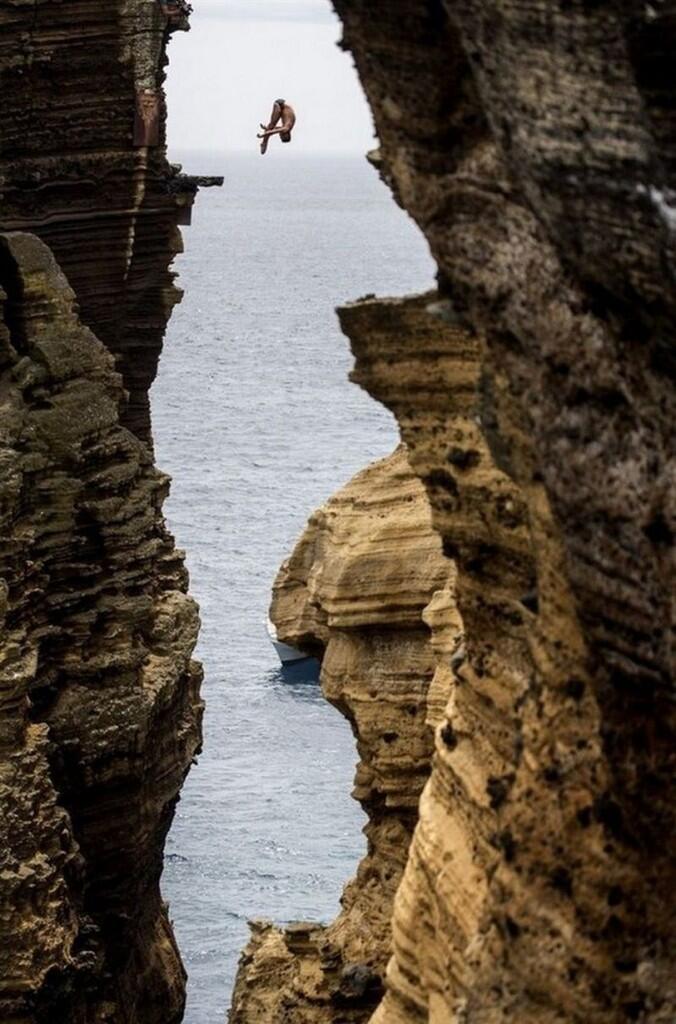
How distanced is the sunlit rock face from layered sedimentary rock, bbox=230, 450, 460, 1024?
1053cm

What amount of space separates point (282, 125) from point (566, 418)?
2077cm

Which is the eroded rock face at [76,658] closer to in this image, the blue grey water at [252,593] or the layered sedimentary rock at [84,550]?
the layered sedimentary rock at [84,550]

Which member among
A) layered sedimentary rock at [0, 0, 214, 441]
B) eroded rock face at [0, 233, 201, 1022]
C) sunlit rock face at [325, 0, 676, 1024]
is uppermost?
sunlit rock face at [325, 0, 676, 1024]

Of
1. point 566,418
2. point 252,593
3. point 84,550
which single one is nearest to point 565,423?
point 566,418

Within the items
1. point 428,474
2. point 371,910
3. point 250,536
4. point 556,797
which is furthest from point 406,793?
point 250,536

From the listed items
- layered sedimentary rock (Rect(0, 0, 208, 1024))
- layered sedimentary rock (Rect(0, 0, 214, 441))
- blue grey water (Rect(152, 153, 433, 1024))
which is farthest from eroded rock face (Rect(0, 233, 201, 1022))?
blue grey water (Rect(152, 153, 433, 1024))

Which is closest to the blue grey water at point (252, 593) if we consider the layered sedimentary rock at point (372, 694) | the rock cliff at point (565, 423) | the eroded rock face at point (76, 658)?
the eroded rock face at point (76, 658)

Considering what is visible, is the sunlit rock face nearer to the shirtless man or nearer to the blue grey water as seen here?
the shirtless man

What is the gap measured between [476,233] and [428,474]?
135 inches

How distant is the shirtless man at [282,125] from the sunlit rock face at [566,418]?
17.3m

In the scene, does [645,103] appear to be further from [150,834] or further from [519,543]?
[150,834]

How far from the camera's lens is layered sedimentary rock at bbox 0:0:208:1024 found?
82.1 feet

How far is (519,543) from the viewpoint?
14430mm

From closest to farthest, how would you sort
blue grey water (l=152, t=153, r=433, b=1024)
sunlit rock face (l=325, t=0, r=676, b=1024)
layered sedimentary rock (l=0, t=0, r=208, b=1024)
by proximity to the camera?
1. sunlit rock face (l=325, t=0, r=676, b=1024)
2. layered sedimentary rock (l=0, t=0, r=208, b=1024)
3. blue grey water (l=152, t=153, r=433, b=1024)
